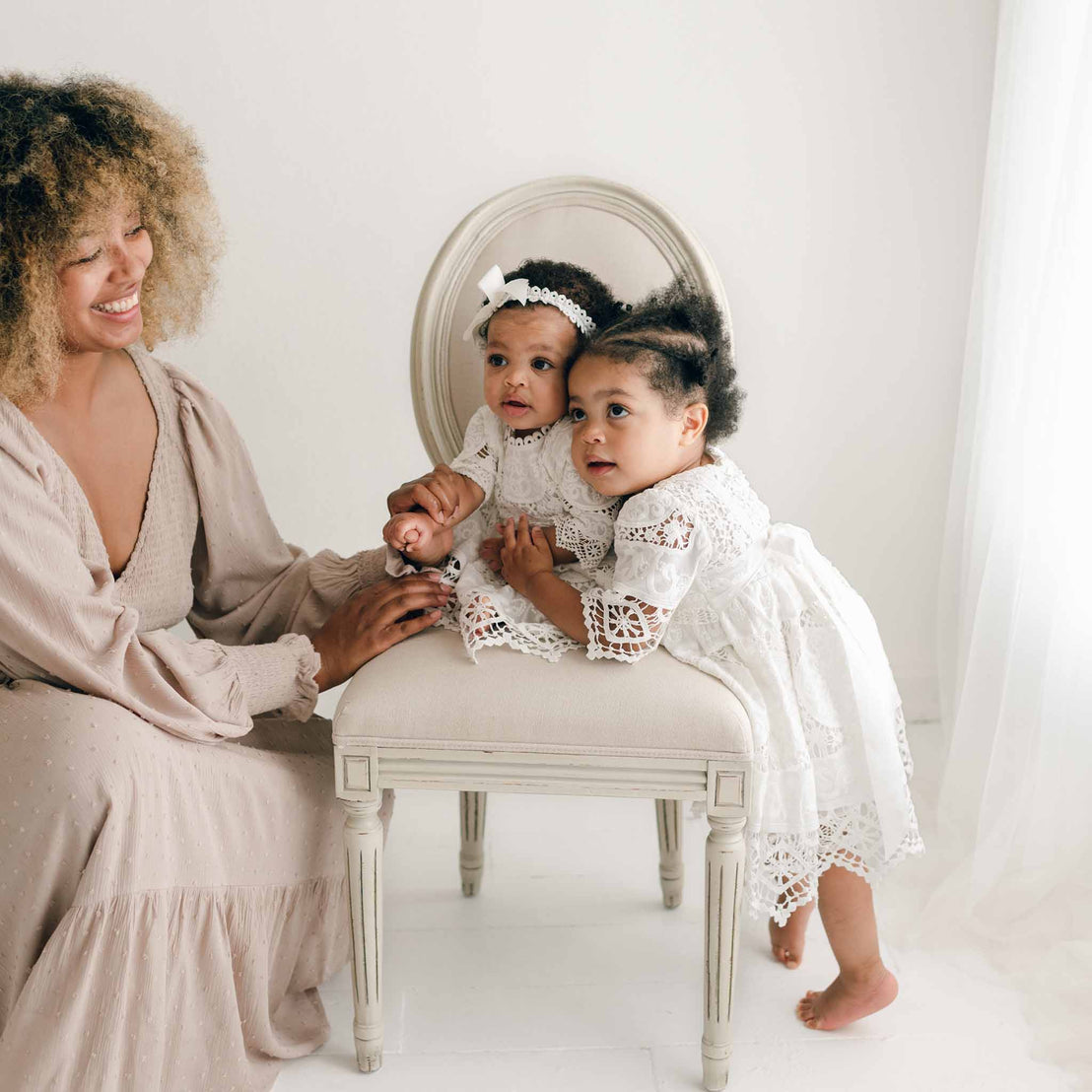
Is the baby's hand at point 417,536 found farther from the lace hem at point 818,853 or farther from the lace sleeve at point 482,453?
the lace hem at point 818,853

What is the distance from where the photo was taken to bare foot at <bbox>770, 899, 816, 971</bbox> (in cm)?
175

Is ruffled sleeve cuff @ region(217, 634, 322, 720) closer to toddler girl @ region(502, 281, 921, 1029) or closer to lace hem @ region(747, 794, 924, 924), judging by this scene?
toddler girl @ region(502, 281, 921, 1029)

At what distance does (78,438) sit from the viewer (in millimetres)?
1473

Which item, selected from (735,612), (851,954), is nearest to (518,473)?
(735,612)

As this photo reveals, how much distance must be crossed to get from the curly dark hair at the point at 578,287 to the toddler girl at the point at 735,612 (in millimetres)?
64

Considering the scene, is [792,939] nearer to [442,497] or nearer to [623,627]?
[623,627]

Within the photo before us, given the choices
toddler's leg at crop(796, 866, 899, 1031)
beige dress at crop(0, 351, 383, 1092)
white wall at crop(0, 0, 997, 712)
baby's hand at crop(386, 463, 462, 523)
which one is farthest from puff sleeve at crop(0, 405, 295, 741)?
white wall at crop(0, 0, 997, 712)

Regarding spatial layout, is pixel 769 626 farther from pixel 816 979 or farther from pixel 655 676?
pixel 816 979

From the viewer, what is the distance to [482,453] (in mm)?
1663

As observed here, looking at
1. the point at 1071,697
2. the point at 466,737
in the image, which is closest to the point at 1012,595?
the point at 1071,697

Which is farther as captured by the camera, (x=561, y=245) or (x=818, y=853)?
(x=561, y=245)

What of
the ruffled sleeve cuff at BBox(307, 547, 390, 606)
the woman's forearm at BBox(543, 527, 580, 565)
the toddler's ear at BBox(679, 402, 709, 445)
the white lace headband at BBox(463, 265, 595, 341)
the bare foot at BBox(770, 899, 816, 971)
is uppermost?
the white lace headband at BBox(463, 265, 595, 341)

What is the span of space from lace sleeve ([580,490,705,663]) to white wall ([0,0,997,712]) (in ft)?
3.47

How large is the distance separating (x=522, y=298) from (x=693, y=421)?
0.28 metres
